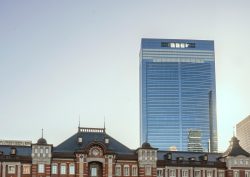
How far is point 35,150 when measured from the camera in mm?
114688

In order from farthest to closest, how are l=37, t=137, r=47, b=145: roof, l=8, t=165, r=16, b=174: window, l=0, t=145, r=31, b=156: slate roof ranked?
1. l=0, t=145, r=31, b=156: slate roof
2. l=37, t=137, r=47, b=145: roof
3. l=8, t=165, r=16, b=174: window

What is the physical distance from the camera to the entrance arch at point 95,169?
117375 mm

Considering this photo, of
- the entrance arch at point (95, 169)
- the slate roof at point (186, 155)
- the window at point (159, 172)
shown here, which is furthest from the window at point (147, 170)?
the entrance arch at point (95, 169)

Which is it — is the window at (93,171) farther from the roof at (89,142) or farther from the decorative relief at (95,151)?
the roof at (89,142)

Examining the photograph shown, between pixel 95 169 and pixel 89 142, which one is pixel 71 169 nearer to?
pixel 95 169

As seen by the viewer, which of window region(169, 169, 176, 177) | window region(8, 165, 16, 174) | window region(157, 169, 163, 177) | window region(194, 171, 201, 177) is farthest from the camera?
window region(194, 171, 201, 177)

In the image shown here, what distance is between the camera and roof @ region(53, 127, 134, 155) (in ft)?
388

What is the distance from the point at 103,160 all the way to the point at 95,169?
8.78ft

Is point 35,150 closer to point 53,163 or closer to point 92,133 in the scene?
point 53,163

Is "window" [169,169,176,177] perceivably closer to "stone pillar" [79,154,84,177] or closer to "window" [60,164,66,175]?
"stone pillar" [79,154,84,177]

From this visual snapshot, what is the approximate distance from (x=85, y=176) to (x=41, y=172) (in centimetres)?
876

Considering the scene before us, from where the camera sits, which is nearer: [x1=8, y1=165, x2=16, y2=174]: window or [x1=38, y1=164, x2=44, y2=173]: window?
[x1=8, y1=165, x2=16, y2=174]: window

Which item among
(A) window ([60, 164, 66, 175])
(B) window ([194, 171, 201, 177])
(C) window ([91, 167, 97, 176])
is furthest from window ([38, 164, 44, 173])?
(B) window ([194, 171, 201, 177])

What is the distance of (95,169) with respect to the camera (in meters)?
118
